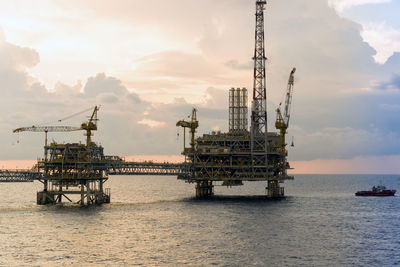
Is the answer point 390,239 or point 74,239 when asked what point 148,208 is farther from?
Result: point 390,239

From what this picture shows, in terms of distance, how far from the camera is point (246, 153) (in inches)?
5974

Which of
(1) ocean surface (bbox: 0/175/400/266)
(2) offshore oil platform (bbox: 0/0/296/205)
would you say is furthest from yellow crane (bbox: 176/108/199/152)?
(1) ocean surface (bbox: 0/175/400/266)

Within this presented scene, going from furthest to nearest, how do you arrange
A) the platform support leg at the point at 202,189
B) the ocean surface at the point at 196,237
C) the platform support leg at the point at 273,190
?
the platform support leg at the point at 202,189 < the platform support leg at the point at 273,190 < the ocean surface at the point at 196,237

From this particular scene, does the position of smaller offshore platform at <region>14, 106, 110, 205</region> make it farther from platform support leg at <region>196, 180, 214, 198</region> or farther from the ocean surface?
platform support leg at <region>196, 180, 214, 198</region>

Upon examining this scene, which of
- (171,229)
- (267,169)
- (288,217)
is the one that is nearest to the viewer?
(171,229)

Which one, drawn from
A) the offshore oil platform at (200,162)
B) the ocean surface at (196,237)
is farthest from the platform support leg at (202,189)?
the ocean surface at (196,237)

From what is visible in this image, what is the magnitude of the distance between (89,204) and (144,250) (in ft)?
216

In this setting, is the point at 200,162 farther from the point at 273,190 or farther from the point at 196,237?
the point at 196,237

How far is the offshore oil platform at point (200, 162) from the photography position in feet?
428

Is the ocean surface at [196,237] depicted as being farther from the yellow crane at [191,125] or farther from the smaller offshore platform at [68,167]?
the yellow crane at [191,125]

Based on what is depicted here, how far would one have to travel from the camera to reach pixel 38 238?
81.1 meters

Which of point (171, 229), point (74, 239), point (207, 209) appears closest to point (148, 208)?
point (207, 209)

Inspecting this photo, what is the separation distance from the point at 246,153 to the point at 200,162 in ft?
50.8

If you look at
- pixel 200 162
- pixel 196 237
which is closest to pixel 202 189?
pixel 200 162
